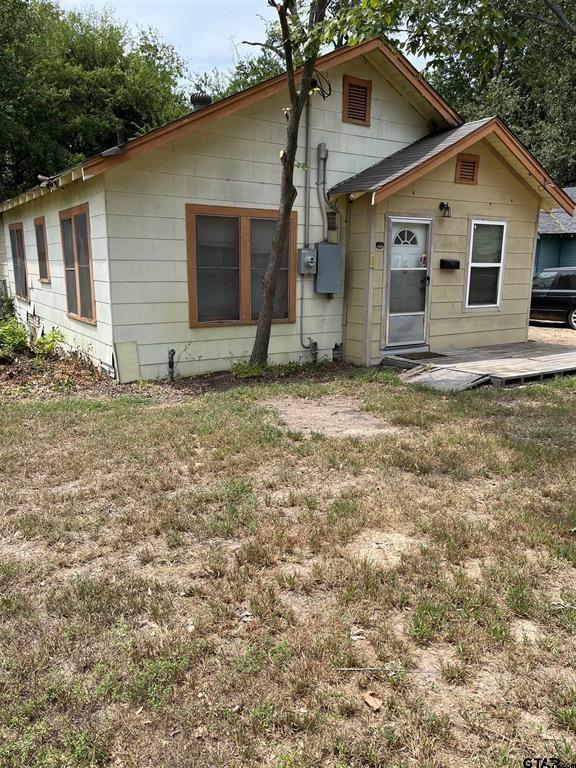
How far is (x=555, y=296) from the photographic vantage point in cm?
1453

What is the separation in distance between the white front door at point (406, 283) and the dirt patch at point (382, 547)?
594cm

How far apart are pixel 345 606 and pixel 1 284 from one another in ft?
51.6

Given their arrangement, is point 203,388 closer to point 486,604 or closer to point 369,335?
point 369,335

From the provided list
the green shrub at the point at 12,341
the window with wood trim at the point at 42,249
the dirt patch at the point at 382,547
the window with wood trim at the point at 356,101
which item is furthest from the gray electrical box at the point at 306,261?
the dirt patch at the point at 382,547

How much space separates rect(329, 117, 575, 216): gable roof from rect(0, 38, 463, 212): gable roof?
556 millimetres

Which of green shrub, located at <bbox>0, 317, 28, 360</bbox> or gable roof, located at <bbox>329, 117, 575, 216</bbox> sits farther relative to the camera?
green shrub, located at <bbox>0, 317, 28, 360</bbox>

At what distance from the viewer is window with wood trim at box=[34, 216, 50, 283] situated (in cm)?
1057

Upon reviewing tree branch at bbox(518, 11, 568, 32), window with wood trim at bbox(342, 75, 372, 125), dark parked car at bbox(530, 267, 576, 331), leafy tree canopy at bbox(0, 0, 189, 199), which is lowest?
dark parked car at bbox(530, 267, 576, 331)

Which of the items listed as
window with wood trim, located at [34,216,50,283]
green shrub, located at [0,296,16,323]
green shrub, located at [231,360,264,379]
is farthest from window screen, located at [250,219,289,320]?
green shrub, located at [0,296,16,323]

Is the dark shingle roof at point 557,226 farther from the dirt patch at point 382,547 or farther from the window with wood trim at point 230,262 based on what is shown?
the dirt patch at point 382,547

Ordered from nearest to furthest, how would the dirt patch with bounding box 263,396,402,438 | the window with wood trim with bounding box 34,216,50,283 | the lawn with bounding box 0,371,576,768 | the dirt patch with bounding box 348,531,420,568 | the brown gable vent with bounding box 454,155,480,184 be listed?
the lawn with bounding box 0,371,576,768 < the dirt patch with bounding box 348,531,420,568 < the dirt patch with bounding box 263,396,402,438 < the brown gable vent with bounding box 454,155,480,184 < the window with wood trim with bounding box 34,216,50,283

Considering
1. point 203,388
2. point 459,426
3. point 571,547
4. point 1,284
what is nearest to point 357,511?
point 571,547

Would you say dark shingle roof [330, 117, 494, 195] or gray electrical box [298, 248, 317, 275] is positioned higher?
dark shingle roof [330, 117, 494, 195]

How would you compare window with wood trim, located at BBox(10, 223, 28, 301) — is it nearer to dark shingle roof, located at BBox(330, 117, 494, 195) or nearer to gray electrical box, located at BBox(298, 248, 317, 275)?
gray electrical box, located at BBox(298, 248, 317, 275)
